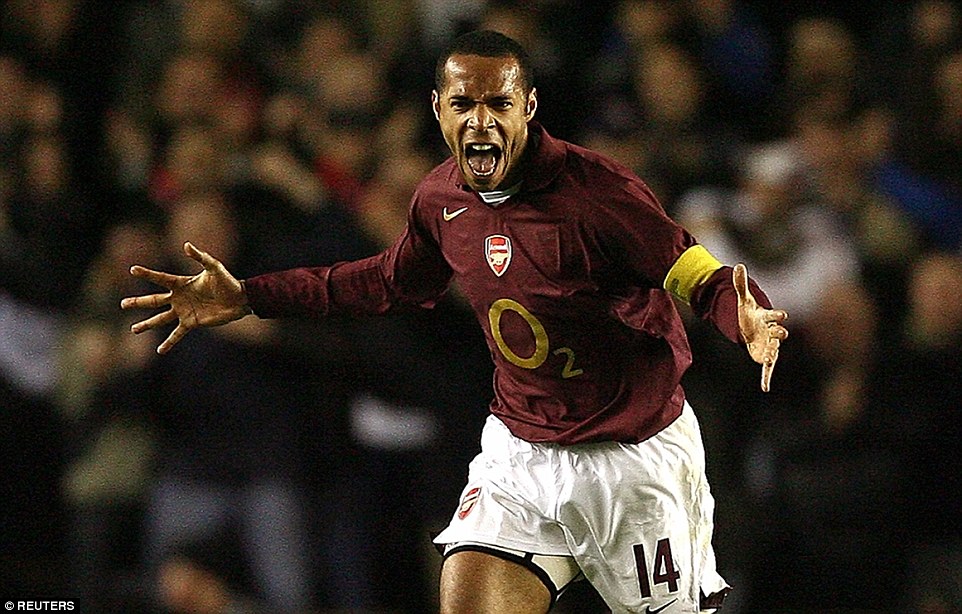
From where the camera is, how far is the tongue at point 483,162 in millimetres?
3617

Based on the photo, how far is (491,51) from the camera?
3.62 metres

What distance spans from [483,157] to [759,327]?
0.73m

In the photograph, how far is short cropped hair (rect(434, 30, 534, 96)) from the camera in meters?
3.62

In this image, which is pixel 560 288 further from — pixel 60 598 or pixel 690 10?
pixel 690 10

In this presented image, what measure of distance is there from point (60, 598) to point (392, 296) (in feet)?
8.38

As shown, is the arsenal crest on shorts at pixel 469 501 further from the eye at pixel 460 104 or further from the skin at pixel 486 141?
the eye at pixel 460 104

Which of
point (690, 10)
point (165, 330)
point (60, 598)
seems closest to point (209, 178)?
point (165, 330)

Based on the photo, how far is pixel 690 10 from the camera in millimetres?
6918

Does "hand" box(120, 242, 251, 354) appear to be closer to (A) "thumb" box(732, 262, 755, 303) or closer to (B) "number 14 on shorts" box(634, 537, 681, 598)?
(B) "number 14 on shorts" box(634, 537, 681, 598)

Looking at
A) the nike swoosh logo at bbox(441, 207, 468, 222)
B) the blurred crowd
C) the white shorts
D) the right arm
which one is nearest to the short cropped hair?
the nike swoosh logo at bbox(441, 207, 468, 222)

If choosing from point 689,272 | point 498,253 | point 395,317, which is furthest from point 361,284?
point 395,317
